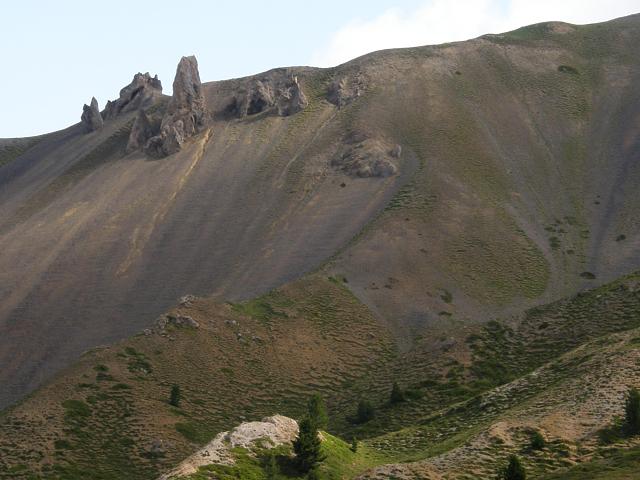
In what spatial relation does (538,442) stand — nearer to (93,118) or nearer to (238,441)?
(238,441)

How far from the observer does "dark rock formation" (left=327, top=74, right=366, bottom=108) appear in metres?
168

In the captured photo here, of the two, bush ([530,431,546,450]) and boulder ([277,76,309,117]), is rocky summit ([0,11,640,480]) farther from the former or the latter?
boulder ([277,76,309,117])

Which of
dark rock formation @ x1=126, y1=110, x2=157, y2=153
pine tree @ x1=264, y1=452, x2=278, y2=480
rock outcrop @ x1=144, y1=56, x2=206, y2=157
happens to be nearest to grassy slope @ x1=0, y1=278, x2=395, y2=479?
pine tree @ x1=264, y1=452, x2=278, y2=480

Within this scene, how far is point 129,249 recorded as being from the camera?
132m

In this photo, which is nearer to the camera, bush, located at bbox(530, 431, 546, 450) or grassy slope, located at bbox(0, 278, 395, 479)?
bush, located at bbox(530, 431, 546, 450)

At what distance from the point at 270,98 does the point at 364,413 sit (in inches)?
4441

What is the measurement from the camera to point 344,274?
107m

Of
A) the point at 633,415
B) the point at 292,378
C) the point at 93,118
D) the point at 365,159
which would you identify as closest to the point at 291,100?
the point at 365,159

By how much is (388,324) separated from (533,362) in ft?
68.0

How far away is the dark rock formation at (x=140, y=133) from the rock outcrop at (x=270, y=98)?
17487 mm

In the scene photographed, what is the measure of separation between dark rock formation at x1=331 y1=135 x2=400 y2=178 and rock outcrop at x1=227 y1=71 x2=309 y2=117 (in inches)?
952

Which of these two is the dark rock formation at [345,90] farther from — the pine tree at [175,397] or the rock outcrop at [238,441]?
the rock outcrop at [238,441]

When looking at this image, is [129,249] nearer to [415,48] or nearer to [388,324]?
[388,324]

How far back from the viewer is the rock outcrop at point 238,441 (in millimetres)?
39062
